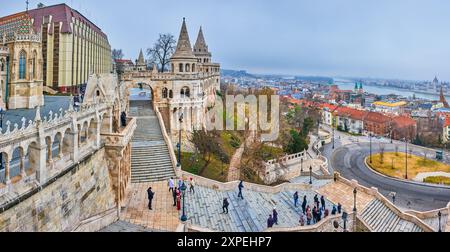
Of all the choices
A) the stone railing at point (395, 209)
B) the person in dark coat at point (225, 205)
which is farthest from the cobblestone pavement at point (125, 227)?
the stone railing at point (395, 209)

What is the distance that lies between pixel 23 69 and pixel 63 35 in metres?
17.5

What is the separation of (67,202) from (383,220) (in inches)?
686

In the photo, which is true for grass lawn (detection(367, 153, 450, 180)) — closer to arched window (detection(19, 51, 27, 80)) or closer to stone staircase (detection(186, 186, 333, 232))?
stone staircase (detection(186, 186, 333, 232))

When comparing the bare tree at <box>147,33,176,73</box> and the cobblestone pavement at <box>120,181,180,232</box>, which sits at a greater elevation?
the bare tree at <box>147,33,176,73</box>

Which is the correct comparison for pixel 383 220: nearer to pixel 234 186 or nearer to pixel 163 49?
pixel 234 186

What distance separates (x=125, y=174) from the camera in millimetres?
17625

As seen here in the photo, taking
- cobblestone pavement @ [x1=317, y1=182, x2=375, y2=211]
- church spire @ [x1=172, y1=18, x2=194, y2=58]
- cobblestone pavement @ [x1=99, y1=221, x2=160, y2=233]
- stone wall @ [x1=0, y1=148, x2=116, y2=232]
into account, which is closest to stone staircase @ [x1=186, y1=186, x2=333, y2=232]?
cobblestone pavement @ [x1=317, y1=182, x2=375, y2=211]

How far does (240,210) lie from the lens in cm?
1773

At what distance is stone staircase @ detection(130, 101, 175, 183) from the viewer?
66.3 ft

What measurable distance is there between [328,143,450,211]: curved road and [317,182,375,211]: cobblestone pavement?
9.89 metres

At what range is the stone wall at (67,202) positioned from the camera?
905 centimetres
